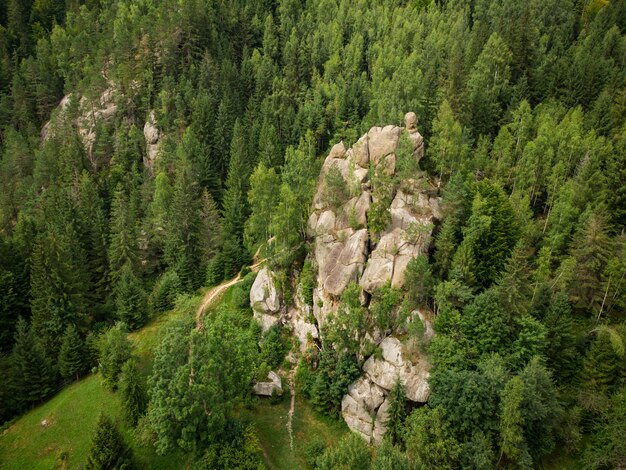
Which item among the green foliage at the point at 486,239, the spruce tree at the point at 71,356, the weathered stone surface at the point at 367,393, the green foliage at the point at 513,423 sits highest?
the green foliage at the point at 486,239

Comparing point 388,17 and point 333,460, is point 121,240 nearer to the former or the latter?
point 333,460

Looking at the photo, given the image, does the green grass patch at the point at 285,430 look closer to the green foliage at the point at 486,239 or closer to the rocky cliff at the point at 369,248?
the rocky cliff at the point at 369,248

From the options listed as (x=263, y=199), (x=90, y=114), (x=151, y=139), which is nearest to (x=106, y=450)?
(x=263, y=199)

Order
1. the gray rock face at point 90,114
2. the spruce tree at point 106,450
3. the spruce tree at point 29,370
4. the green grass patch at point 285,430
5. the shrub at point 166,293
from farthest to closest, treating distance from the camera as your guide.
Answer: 1. the gray rock face at point 90,114
2. the shrub at point 166,293
3. the spruce tree at point 29,370
4. the green grass patch at point 285,430
5. the spruce tree at point 106,450

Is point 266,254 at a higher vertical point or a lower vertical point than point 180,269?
higher

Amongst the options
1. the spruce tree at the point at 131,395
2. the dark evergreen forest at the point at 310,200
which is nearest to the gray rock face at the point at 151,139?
the dark evergreen forest at the point at 310,200

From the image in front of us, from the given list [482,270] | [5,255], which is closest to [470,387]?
[482,270]

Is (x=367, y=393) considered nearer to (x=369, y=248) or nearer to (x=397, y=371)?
(x=397, y=371)

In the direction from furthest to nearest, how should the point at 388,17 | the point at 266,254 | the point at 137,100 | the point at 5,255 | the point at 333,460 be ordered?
the point at 388,17 < the point at 137,100 < the point at 5,255 < the point at 266,254 < the point at 333,460
